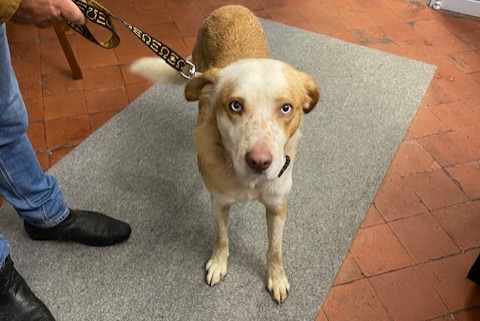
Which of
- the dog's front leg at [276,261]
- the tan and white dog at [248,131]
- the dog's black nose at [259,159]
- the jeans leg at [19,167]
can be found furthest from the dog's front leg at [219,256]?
the jeans leg at [19,167]

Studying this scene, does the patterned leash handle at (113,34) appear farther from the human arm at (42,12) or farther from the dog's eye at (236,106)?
the dog's eye at (236,106)

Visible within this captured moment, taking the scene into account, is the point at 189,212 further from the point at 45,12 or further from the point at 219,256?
the point at 45,12

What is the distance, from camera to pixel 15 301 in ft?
4.48

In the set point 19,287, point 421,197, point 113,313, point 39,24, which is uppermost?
point 39,24

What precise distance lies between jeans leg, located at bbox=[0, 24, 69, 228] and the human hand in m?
0.21

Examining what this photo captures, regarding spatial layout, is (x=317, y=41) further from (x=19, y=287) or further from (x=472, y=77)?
(x=19, y=287)

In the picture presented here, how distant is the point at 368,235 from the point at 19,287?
146cm

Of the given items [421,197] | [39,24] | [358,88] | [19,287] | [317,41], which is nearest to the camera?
[39,24]

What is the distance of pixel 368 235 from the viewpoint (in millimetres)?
1843

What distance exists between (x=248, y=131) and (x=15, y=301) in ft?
3.36

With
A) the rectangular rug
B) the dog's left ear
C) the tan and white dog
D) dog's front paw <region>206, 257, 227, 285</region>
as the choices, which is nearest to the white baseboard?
the rectangular rug

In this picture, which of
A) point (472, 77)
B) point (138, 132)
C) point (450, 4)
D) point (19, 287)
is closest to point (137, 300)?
point (19, 287)

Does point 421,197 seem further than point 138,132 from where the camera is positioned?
No

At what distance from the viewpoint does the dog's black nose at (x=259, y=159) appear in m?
1.05
